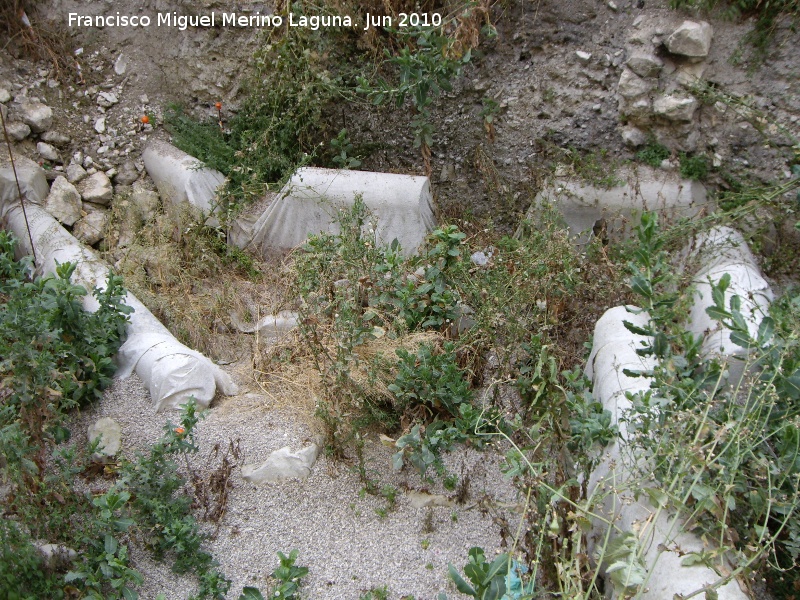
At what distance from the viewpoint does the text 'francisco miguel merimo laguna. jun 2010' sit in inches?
173

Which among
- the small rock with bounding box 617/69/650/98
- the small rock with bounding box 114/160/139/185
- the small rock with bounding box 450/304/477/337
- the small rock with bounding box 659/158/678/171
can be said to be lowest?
the small rock with bounding box 114/160/139/185

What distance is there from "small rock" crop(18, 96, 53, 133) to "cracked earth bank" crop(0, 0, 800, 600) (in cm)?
4

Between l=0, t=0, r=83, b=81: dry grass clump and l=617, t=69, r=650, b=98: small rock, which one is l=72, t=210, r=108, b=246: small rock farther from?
l=617, t=69, r=650, b=98: small rock

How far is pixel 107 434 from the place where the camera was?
9.77 ft

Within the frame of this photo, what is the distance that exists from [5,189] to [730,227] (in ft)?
13.7

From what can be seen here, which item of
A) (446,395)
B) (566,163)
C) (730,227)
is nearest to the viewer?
(446,395)

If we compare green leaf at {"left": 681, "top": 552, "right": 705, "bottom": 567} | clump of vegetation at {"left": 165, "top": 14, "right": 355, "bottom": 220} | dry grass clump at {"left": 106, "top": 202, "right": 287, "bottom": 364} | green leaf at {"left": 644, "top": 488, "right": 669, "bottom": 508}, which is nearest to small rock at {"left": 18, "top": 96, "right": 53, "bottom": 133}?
clump of vegetation at {"left": 165, "top": 14, "right": 355, "bottom": 220}

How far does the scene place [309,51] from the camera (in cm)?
448

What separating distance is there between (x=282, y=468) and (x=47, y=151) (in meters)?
3.18

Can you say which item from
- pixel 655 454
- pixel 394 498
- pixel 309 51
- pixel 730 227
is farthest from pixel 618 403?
pixel 309 51

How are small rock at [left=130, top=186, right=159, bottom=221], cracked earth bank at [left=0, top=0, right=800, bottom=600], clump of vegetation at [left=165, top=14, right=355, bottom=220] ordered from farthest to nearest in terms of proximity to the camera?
small rock at [left=130, top=186, right=159, bottom=221] < clump of vegetation at [left=165, top=14, right=355, bottom=220] < cracked earth bank at [left=0, top=0, right=800, bottom=600]

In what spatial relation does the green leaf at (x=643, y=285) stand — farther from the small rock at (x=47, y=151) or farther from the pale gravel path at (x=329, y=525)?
the small rock at (x=47, y=151)

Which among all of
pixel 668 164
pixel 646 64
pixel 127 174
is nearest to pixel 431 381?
pixel 668 164

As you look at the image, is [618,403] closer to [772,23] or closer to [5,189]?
[772,23]
